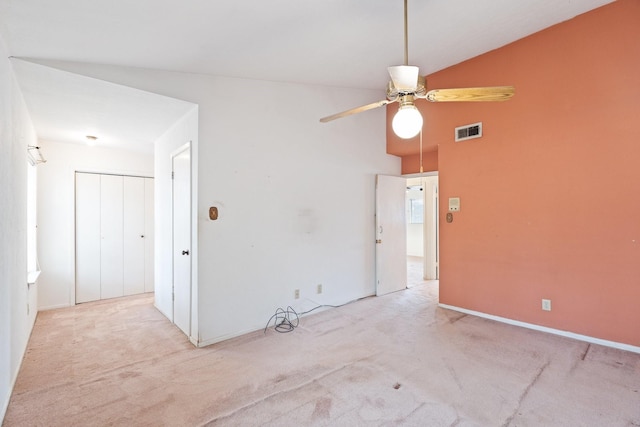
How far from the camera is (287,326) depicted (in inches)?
136

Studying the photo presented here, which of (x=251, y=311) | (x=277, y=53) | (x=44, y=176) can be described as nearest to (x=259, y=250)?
(x=251, y=311)

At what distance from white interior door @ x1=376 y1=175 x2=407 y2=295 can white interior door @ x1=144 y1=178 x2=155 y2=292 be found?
3822 millimetres

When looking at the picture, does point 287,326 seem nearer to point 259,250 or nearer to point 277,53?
point 259,250

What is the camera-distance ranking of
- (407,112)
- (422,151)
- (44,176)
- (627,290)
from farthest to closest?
(422,151), (44,176), (627,290), (407,112)

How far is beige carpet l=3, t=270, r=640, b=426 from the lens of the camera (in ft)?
6.35

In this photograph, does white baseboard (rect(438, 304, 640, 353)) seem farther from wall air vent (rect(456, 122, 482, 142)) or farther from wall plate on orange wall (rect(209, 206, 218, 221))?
wall plate on orange wall (rect(209, 206, 218, 221))

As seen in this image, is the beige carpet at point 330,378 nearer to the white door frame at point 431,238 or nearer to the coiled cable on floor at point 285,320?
the coiled cable on floor at point 285,320

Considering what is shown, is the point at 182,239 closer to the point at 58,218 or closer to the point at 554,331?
the point at 58,218

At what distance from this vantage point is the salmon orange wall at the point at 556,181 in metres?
2.80


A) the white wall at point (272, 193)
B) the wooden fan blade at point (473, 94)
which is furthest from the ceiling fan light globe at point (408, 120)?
the white wall at point (272, 193)

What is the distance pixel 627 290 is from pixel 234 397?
3597 millimetres

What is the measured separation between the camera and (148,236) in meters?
5.11

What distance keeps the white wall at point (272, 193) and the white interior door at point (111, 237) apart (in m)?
1.19

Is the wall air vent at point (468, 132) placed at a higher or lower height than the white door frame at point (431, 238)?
higher
